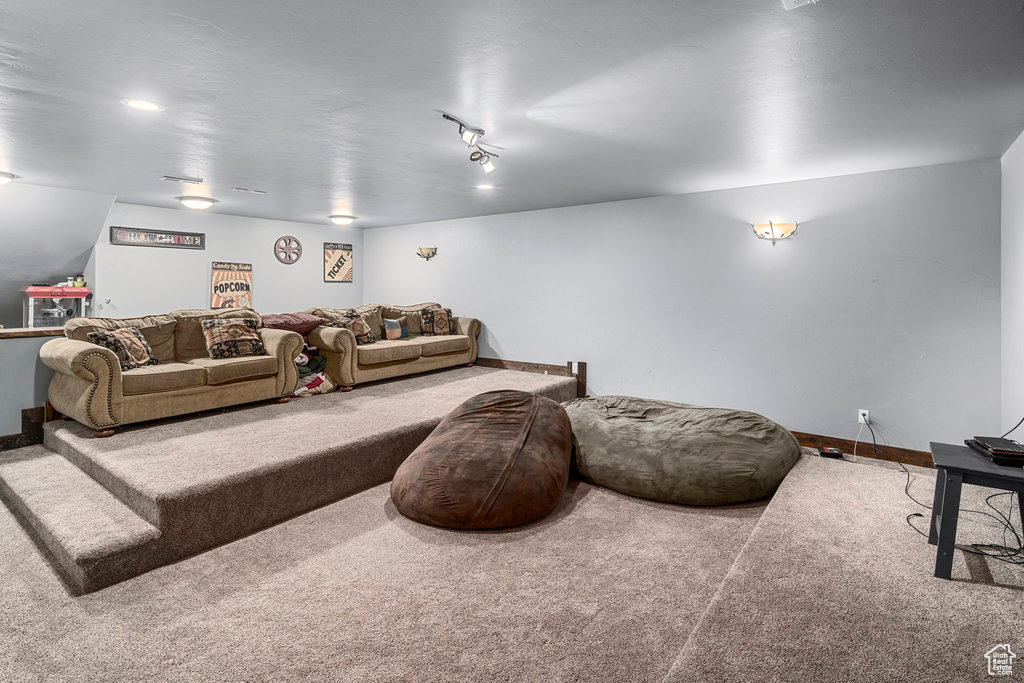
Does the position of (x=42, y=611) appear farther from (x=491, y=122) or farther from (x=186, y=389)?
(x=491, y=122)

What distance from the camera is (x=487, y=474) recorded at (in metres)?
2.63

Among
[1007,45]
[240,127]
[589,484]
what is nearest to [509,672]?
[589,484]

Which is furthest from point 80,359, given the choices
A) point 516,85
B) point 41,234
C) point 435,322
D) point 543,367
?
point 543,367

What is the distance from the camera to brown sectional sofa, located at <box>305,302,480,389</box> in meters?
5.42

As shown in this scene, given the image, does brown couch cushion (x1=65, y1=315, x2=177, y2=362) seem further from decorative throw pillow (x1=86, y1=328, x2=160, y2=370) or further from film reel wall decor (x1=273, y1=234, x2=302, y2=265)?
film reel wall decor (x1=273, y1=234, x2=302, y2=265)

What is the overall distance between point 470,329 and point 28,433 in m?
4.60

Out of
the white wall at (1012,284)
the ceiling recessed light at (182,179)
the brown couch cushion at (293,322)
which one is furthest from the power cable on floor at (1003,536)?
the ceiling recessed light at (182,179)

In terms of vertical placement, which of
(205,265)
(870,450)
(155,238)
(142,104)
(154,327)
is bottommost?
(870,450)

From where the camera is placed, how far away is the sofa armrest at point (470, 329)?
23.6ft

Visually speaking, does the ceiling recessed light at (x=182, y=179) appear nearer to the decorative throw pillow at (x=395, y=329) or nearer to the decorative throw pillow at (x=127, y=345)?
the decorative throw pillow at (x=127, y=345)

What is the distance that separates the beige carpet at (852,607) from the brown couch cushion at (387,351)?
426cm

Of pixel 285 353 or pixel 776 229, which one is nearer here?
pixel 776 229

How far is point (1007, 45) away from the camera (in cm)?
211

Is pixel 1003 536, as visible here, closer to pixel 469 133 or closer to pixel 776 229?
pixel 776 229
